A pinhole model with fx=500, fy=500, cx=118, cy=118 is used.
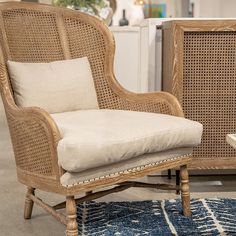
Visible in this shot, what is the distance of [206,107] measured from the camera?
2.59m

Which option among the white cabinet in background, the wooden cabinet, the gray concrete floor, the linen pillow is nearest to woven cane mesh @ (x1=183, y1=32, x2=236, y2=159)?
the wooden cabinet

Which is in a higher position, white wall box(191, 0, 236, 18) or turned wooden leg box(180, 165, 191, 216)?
white wall box(191, 0, 236, 18)

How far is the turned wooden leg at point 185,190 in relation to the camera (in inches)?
84.5

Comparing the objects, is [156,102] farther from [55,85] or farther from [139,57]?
[139,57]

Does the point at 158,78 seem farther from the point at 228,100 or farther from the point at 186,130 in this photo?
the point at 186,130

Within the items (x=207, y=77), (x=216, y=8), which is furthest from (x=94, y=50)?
(x=216, y=8)

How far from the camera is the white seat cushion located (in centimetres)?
170

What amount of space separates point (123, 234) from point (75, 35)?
1.03 metres

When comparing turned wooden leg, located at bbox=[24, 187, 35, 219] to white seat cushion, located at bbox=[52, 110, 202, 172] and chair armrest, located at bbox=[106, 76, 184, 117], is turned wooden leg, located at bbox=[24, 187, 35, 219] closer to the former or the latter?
white seat cushion, located at bbox=[52, 110, 202, 172]

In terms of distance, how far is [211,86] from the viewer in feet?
8.43

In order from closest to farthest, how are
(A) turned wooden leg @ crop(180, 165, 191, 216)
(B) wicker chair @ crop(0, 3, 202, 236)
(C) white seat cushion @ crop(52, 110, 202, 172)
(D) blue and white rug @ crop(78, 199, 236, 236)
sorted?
1. (C) white seat cushion @ crop(52, 110, 202, 172)
2. (B) wicker chair @ crop(0, 3, 202, 236)
3. (D) blue and white rug @ crop(78, 199, 236, 236)
4. (A) turned wooden leg @ crop(180, 165, 191, 216)

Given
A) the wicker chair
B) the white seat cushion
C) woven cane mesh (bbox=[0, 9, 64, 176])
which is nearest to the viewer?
the white seat cushion

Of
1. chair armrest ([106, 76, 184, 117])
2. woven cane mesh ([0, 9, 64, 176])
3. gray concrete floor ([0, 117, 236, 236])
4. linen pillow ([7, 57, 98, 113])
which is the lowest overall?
gray concrete floor ([0, 117, 236, 236])

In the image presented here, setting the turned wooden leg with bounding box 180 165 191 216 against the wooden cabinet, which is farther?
the wooden cabinet
